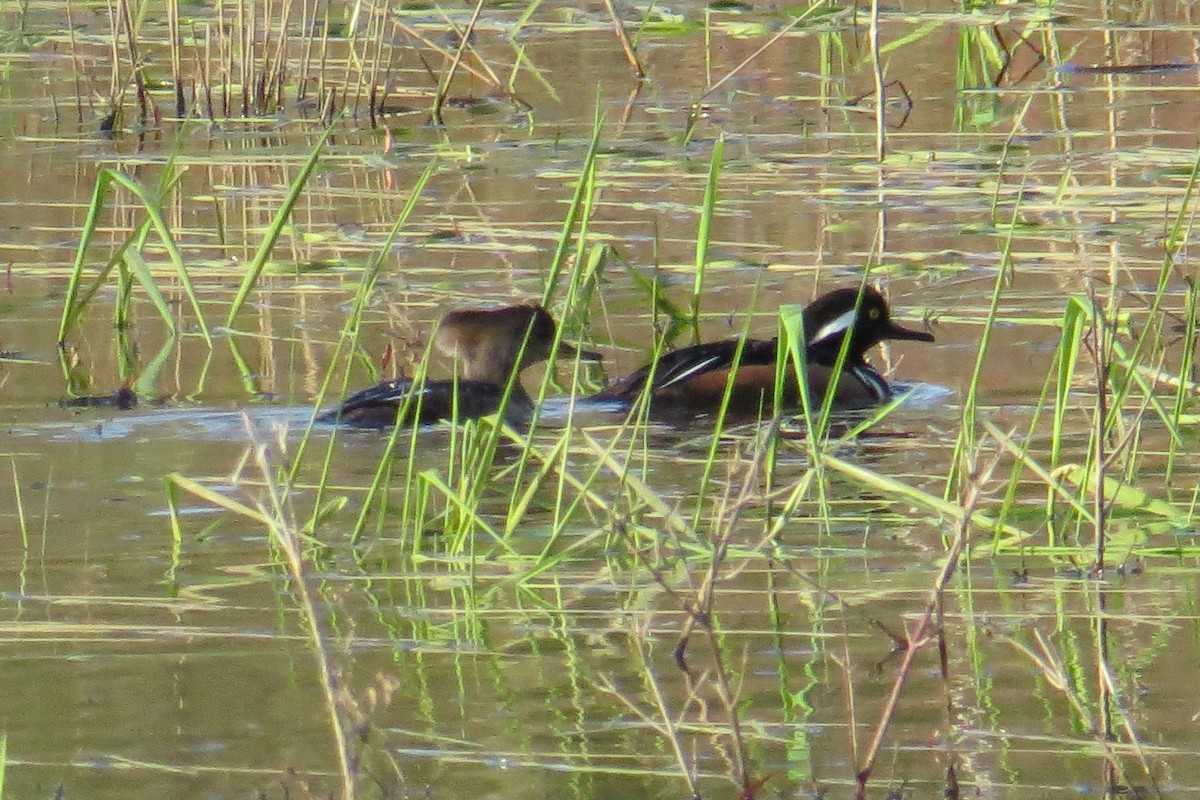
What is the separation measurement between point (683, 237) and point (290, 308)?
6.00 feet

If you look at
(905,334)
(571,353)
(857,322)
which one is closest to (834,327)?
(857,322)

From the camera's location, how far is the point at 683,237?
9984 mm

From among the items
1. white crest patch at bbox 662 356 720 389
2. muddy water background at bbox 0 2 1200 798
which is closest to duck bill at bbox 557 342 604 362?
muddy water background at bbox 0 2 1200 798

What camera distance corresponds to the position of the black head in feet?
27.7

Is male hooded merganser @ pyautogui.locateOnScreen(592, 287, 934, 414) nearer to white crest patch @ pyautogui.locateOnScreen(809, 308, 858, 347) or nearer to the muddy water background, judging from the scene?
white crest patch @ pyautogui.locateOnScreen(809, 308, 858, 347)

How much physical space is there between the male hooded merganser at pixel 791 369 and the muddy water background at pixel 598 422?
0.70 ft

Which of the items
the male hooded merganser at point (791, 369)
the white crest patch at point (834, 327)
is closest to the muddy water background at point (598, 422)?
the male hooded merganser at point (791, 369)

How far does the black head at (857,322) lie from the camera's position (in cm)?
845

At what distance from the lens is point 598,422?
24.9ft

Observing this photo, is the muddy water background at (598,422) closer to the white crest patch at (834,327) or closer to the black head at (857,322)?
the black head at (857,322)

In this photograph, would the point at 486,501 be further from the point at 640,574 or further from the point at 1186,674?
the point at 1186,674

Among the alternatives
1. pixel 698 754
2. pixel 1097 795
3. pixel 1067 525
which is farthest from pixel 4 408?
pixel 1097 795

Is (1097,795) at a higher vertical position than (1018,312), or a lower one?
higher

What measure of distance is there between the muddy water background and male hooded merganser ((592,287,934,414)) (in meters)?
0.21
